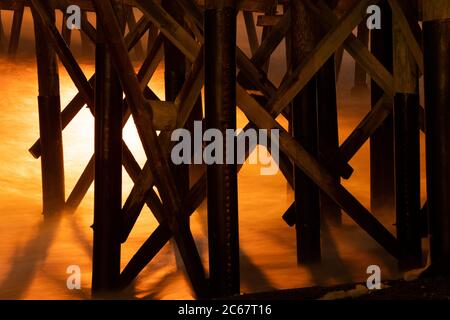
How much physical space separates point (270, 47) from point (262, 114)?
1633 mm

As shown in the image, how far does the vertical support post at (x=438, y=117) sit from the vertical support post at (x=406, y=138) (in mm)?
891

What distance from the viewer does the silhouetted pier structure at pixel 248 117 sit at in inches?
204

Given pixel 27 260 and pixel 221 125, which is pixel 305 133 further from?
pixel 27 260

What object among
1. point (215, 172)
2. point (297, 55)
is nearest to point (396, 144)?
point (297, 55)

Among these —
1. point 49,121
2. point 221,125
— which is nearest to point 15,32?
point 49,121

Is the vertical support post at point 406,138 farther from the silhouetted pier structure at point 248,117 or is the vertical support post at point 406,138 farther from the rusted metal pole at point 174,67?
the rusted metal pole at point 174,67

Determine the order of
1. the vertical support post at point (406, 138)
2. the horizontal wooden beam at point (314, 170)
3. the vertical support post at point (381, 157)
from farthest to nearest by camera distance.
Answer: the vertical support post at point (381, 157)
the vertical support post at point (406, 138)
the horizontal wooden beam at point (314, 170)

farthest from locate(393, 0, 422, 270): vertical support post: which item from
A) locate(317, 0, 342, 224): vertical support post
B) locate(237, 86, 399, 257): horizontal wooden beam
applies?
locate(317, 0, 342, 224): vertical support post

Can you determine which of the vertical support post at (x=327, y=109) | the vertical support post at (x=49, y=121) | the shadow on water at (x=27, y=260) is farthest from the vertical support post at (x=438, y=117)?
Answer: the vertical support post at (x=49, y=121)

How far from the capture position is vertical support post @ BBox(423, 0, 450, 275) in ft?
16.7

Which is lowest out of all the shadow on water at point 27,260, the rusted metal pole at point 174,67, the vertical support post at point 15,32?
the shadow on water at point 27,260

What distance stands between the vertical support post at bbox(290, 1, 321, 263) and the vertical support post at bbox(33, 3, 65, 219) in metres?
2.43

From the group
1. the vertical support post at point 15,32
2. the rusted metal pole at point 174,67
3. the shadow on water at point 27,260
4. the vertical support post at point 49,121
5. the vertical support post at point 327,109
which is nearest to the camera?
the shadow on water at point 27,260

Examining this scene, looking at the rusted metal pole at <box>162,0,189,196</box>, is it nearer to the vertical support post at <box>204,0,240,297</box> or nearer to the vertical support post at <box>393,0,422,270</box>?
the vertical support post at <box>393,0,422,270</box>
